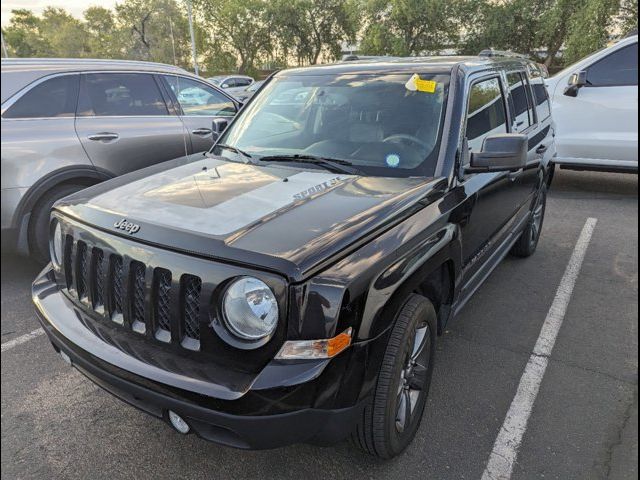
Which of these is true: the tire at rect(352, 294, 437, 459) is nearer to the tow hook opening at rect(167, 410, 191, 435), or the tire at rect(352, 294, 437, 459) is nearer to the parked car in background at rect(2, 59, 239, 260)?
the tow hook opening at rect(167, 410, 191, 435)

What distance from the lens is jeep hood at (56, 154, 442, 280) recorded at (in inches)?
71.3

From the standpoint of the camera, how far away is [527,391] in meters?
2.84

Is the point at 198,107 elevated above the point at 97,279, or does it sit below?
above

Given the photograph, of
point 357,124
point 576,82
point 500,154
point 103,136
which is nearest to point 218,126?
point 103,136

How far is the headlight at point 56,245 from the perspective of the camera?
2275 mm

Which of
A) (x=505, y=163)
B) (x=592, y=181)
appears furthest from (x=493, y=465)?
(x=592, y=181)

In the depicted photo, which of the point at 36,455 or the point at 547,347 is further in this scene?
the point at 547,347

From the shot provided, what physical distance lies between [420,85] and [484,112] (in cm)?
56

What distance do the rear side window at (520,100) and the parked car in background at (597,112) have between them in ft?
9.48

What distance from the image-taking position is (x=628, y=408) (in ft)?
8.59

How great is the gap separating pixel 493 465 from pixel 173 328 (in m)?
1.64

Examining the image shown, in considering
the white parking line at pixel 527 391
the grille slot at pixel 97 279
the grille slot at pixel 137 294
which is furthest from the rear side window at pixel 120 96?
the white parking line at pixel 527 391

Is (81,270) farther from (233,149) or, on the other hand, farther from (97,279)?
(233,149)

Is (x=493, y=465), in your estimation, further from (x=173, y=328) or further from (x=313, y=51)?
(x=313, y=51)
